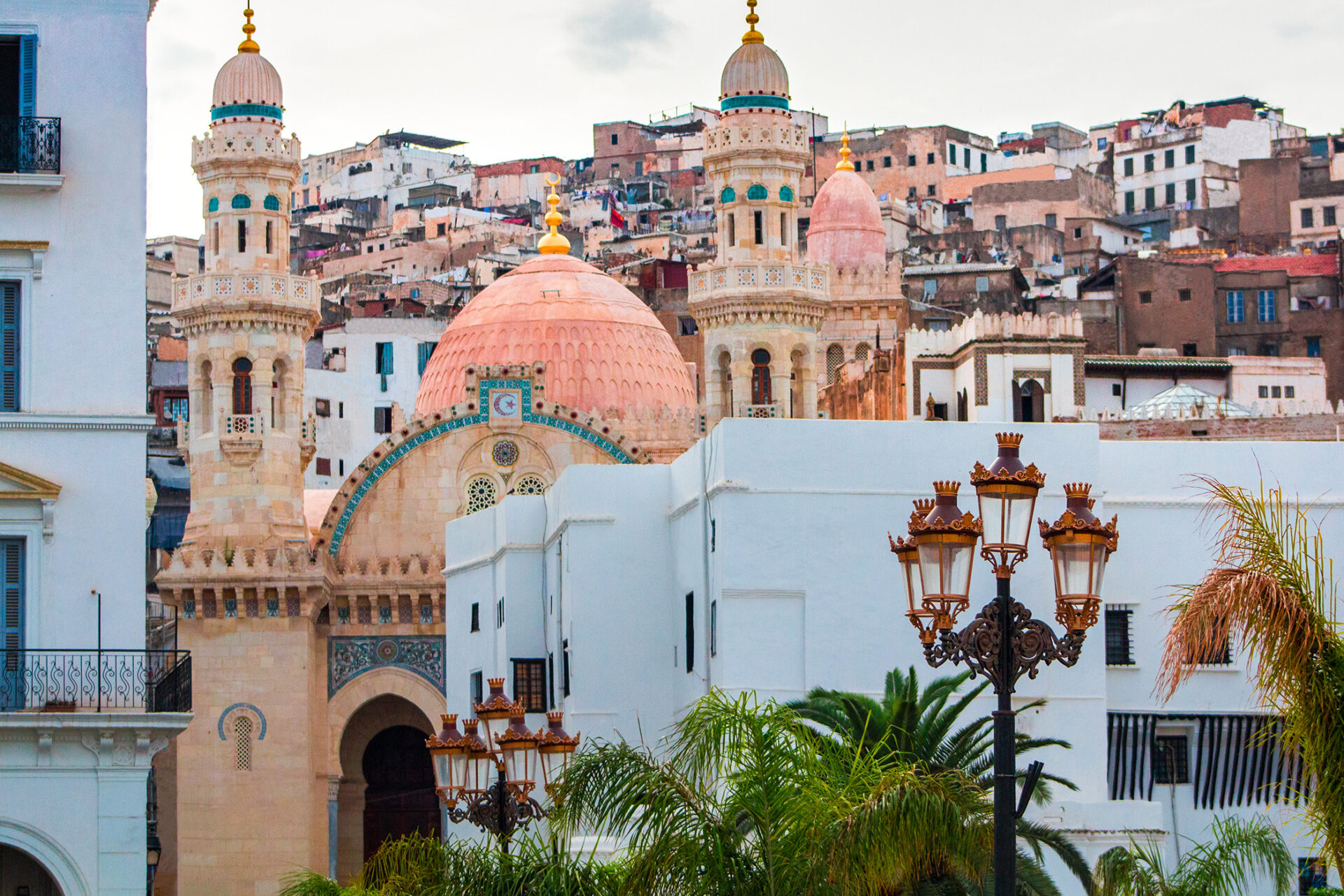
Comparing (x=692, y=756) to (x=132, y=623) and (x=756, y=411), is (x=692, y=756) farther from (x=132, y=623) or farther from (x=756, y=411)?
(x=756, y=411)

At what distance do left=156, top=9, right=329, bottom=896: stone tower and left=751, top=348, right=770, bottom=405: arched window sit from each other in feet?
27.2

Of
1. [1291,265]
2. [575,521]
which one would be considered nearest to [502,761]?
[575,521]

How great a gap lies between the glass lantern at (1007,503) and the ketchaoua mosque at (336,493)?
98.4 ft

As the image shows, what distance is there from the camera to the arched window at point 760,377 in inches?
1864

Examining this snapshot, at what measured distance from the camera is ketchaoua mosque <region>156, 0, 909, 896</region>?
45.9 m

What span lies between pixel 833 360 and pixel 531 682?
22.7 meters

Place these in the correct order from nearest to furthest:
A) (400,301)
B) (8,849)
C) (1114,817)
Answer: (8,849) → (1114,817) → (400,301)

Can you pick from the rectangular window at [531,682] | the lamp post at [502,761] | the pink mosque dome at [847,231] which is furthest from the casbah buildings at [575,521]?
the lamp post at [502,761]

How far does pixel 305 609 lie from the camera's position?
152 feet

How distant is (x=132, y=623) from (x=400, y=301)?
5787cm

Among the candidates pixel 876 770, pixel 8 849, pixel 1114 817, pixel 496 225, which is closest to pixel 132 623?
pixel 8 849

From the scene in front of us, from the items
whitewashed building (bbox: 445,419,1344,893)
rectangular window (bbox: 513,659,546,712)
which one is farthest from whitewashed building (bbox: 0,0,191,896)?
rectangular window (bbox: 513,659,546,712)

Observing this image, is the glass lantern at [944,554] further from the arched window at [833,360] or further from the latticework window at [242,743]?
the arched window at [833,360]

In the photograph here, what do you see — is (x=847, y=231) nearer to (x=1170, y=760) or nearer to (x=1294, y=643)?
(x=1170, y=760)
